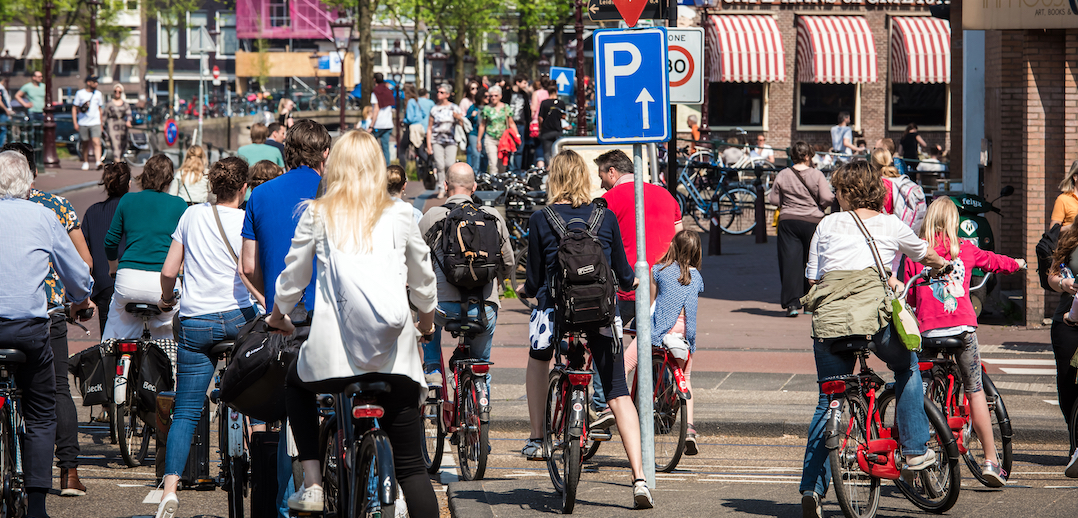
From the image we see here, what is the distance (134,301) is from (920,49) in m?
28.0

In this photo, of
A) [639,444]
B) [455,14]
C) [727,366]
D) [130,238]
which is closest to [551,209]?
[639,444]

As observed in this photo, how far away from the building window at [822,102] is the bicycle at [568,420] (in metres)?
27.9

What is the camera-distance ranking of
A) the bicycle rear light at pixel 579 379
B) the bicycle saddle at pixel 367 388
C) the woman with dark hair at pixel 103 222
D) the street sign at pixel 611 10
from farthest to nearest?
the street sign at pixel 611 10
the woman with dark hair at pixel 103 222
the bicycle rear light at pixel 579 379
the bicycle saddle at pixel 367 388

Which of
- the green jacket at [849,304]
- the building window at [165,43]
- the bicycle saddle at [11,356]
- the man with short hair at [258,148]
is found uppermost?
the building window at [165,43]

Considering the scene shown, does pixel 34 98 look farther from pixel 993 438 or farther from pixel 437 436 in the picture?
pixel 993 438

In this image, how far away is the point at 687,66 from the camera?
839cm

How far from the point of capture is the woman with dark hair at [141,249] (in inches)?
285

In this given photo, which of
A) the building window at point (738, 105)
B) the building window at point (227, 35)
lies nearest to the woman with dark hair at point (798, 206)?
the building window at point (738, 105)

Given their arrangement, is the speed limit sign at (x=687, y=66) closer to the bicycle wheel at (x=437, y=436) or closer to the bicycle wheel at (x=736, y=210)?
the bicycle wheel at (x=437, y=436)

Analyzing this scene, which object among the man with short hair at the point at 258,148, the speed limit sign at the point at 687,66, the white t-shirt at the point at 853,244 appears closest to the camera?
the white t-shirt at the point at 853,244

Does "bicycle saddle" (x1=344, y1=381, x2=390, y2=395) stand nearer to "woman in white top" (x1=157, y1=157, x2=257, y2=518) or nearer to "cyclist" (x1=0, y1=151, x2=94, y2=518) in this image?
"woman in white top" (x1=157, y1=157, x2=257, y2=518)

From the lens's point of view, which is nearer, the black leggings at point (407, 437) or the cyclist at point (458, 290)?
the black leggings at point (407, 437)

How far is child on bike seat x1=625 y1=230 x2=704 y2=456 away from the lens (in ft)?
24.3

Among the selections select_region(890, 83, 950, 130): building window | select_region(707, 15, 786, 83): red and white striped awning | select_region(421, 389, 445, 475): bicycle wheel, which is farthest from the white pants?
select_region(890, 83, 950, 130): building window
